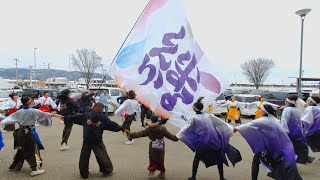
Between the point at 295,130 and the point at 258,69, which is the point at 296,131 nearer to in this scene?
the point at 295,130

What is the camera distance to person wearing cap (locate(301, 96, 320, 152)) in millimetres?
7613

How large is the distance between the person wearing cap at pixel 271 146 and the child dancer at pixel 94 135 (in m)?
2.42

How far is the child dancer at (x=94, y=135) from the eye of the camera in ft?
20.1

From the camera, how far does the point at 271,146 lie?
542cm

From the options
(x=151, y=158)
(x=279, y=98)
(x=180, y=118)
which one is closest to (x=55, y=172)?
(x=151, y=158)

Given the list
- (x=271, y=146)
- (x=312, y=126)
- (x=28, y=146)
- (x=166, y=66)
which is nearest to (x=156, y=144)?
(x=166, y=66)

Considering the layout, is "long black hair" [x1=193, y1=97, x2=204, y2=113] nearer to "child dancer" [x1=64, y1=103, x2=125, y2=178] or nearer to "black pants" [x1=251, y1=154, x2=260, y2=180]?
"black pants" [x1=251, y1=154, x2=260, y2=180]

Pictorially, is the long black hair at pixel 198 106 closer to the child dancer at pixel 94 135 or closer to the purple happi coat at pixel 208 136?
the purple happi coat at pixel 208 136

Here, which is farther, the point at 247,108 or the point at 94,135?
the point at 247,108

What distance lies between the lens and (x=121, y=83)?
617cm

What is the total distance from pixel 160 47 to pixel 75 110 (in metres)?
3.32

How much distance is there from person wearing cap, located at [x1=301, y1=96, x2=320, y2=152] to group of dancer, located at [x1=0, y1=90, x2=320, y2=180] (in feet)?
2.71

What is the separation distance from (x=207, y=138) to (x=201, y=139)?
0.37 ft

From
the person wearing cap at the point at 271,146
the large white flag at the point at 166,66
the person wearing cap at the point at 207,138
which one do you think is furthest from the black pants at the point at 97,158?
the person wearing cap at the point at 271,146
